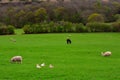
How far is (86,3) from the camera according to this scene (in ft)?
372

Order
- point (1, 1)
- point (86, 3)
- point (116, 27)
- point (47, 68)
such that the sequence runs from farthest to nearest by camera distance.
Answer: point (1, 1)
point (86, 3)
point (116, 27)
point (47, 68)

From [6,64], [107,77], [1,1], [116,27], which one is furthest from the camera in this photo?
[1,1]

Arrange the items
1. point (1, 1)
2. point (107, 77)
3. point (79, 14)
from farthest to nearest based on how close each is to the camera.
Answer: point (1, 1), point (79, 14), point (107, 77)

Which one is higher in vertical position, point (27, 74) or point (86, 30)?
point (27, 74)

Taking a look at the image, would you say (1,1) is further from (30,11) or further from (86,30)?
(86,30)

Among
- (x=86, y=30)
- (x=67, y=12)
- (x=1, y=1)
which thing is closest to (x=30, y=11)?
(x=67, y=12)

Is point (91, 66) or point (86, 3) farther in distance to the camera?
point (86, 3)

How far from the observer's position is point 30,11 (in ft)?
344

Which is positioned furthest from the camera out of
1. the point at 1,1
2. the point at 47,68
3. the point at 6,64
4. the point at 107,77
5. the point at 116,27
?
the point at 1,1

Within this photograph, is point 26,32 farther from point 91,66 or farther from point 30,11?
point 91,66

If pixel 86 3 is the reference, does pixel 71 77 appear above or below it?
above

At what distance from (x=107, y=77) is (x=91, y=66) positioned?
4631 millimetres


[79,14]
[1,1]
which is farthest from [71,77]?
[1,1]

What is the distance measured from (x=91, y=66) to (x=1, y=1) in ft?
390
